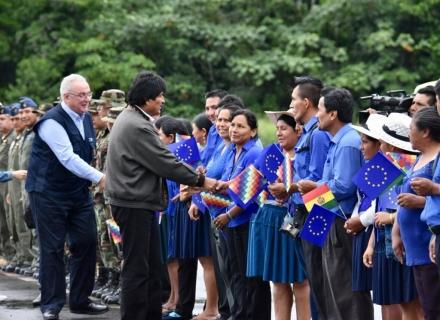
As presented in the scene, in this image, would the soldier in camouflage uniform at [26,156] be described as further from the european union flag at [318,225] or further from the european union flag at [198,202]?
the european union flag at [318,225]

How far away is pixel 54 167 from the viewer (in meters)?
11.2

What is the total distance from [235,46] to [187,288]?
52.6 ft

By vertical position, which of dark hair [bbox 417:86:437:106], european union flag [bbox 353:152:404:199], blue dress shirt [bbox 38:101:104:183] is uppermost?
dark hair [bbox 417:86:437:106]

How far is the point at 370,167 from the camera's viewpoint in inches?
327

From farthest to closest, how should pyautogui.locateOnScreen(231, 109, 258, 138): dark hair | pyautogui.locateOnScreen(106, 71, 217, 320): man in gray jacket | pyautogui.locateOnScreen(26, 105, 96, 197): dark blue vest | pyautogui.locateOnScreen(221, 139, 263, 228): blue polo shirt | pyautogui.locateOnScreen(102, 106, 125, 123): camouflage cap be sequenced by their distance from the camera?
1. pyautogui.locateOnScreen(102, 106, 125, 123): camouflage cap
2. pyautogui.locateOnScreen(26, 105, 96, 197): dark blue vest
3. pyautogui.locateOnScreen(231, 109, 258, 138): dark hair
4. pyautogui.locateOnScreen(221, 139, 263, 228): blue polo shirt
5. pyautogui.locateOnScreen(106, 71, 217, 320): man in gray jacket

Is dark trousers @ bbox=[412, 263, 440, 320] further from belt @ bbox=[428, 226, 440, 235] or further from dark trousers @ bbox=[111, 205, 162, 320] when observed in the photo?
dark trousers @ bbox=[111, 205, 162, 320]

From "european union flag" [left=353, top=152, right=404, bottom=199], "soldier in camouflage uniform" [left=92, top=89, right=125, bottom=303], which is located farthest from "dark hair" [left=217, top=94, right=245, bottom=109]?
"european union flag" [left=353, top=152, right=404, bottom=199]

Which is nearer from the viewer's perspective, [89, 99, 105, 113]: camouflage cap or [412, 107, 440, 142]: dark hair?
[412, 107, 440, 142]: dark hair

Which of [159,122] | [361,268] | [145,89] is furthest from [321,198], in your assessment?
[159,122]

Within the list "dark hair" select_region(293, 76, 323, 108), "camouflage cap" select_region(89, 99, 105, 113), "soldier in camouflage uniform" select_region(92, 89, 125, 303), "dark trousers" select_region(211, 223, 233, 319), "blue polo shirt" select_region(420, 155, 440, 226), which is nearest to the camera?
"blue polo shirt" select_region(420, 155, 440, 226)

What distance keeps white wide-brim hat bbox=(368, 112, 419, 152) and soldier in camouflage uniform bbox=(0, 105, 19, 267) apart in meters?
8.54

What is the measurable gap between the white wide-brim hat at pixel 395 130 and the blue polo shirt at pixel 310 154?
2.26 feet

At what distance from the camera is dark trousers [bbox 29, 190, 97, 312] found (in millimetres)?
11258

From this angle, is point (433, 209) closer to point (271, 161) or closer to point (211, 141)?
point (271, 161)
